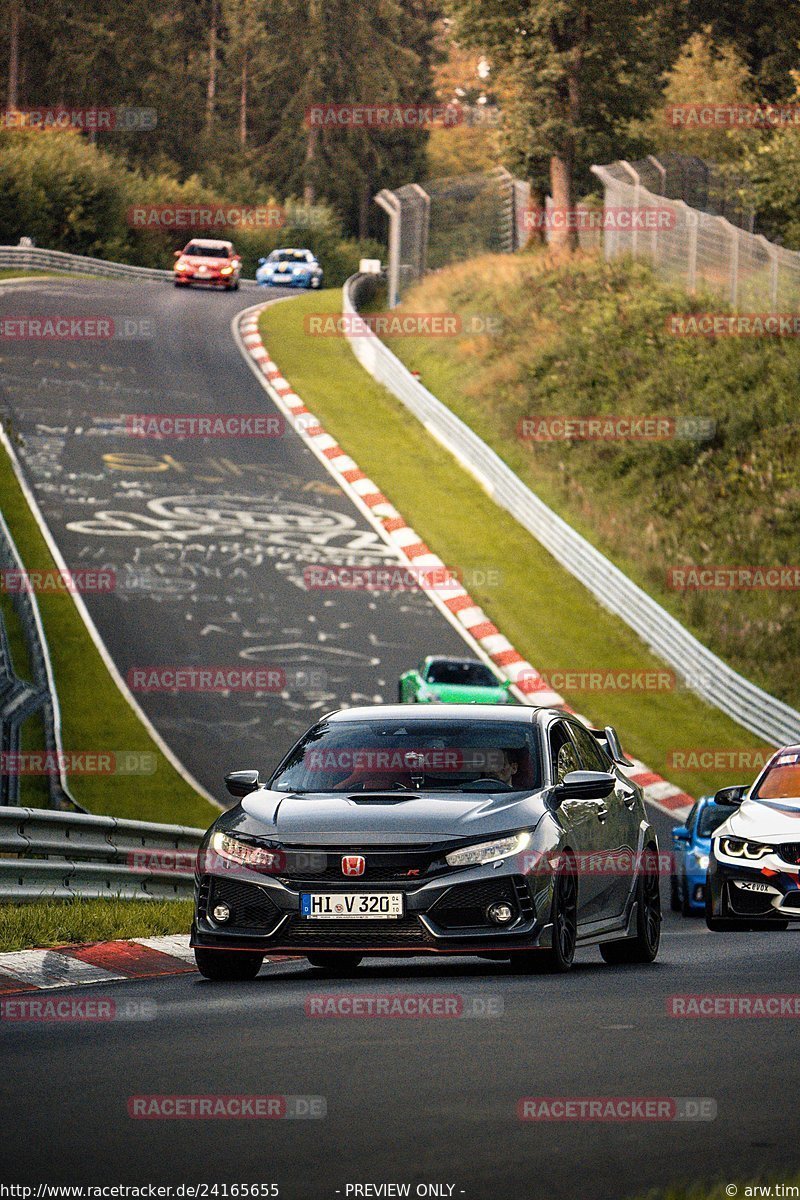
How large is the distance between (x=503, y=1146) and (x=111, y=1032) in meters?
2.93

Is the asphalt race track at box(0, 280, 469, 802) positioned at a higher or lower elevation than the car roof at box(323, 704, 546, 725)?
lower

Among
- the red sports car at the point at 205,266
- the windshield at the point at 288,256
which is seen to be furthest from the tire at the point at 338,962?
the windshield at the point at 288,256

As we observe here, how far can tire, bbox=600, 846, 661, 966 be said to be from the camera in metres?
11.9

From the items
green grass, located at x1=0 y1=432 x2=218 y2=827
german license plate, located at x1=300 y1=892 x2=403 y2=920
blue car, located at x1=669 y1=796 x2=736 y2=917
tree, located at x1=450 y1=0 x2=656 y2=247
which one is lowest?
green grass, located at x1=0 y1=432 x2=218 y2=827

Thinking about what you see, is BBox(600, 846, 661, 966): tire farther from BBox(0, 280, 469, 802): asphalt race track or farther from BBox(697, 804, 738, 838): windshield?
BBox(0, 280, 469, 802): asphalt race track

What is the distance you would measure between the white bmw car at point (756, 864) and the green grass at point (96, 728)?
9.52 m

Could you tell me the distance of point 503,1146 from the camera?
5.73 meters

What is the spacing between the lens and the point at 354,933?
10055 mm

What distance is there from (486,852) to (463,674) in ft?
57.3

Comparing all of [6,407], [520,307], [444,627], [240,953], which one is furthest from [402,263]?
[240,953]

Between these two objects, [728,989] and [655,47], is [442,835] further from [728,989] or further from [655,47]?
[655,47]

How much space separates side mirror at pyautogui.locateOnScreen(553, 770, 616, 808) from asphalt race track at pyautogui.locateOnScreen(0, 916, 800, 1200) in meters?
1.06

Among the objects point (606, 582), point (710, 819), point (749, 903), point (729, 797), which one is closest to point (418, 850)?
point (749, 903)

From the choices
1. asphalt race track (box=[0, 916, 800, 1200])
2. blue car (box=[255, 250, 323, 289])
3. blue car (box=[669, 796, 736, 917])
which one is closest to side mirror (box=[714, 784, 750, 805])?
blue car (box=[669, 796, 736, 917])
